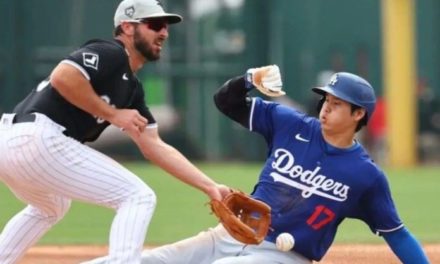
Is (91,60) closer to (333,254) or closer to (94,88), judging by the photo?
(94,88)

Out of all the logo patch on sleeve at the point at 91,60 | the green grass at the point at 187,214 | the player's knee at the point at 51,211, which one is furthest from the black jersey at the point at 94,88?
the green grass at the point at 187,214

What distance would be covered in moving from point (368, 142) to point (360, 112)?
14.5m

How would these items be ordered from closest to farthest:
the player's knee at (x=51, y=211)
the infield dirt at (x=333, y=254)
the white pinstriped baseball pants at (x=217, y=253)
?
the white pinstriped baseball pants at (x=217, y=253) → the player's knee at (x=51, y=211) → the infield dirt at (x=333, y=254)

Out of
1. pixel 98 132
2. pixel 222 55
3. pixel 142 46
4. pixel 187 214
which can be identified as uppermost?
pixel 142 46

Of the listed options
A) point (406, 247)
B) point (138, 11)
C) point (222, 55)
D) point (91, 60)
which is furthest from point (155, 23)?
point (222, 55)

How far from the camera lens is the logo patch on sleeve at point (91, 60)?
470 centimetres

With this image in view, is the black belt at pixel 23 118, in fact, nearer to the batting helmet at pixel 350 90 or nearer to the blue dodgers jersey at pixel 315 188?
the blue dodgers jersey at pixel 315 188

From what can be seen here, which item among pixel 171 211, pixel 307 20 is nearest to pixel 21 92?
pixel 307 20

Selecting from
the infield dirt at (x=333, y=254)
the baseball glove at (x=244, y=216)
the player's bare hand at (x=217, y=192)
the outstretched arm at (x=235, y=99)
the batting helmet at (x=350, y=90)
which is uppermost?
the batting helmet at (x=350, y=90)

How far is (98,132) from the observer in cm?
510

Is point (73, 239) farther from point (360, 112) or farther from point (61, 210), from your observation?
point (360, 112)

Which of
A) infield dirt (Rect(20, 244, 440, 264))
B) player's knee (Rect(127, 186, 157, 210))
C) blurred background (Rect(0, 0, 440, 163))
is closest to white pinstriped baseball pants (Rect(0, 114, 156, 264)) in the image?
player's knee (Rect(127, 186, 157, 210))

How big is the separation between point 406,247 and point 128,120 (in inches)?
52.3

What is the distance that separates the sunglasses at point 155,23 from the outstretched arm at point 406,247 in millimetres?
1317
